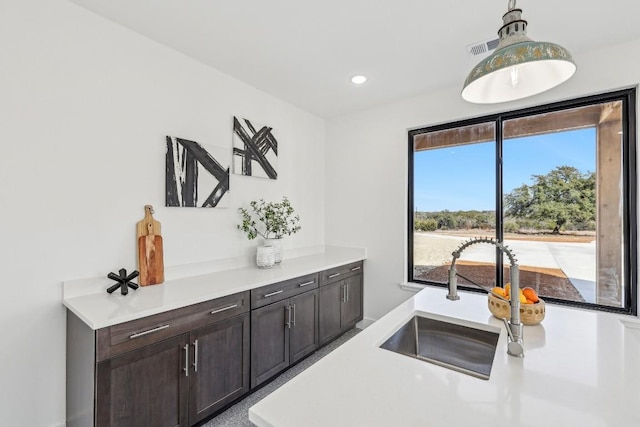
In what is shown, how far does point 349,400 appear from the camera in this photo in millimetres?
878

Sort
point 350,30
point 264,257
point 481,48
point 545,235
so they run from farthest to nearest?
1. point 264,257
2. point 545,235
3. point 481,48
4. point 350,30

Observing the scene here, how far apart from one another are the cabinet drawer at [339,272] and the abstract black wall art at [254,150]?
1.14 m

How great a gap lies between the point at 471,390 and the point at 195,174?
88.9 inches

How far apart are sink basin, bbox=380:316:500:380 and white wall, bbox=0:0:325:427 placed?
1715mm

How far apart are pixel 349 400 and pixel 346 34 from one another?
2.18 meters

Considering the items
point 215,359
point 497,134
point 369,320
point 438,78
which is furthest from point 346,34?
point 369,320

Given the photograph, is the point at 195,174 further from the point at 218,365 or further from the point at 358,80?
the point at 358,80

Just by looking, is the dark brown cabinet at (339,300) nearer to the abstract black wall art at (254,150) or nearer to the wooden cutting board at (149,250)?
the abstract black wall art at (254,150)

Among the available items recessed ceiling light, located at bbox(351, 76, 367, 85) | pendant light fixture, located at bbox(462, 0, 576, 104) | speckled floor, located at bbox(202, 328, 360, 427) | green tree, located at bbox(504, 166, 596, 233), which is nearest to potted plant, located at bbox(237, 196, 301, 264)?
speckled floor, located at bbox(202, 328, 360, 427)

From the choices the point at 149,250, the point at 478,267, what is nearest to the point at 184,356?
the point at 149,250

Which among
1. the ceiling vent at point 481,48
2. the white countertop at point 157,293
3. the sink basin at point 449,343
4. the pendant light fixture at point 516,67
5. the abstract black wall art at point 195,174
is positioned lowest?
the sink basin at point 449,343

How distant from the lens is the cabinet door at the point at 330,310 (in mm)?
2865

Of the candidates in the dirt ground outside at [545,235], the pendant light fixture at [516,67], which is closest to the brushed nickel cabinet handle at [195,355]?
the pendant light fixture at [516,67]

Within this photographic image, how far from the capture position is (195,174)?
2395mm
